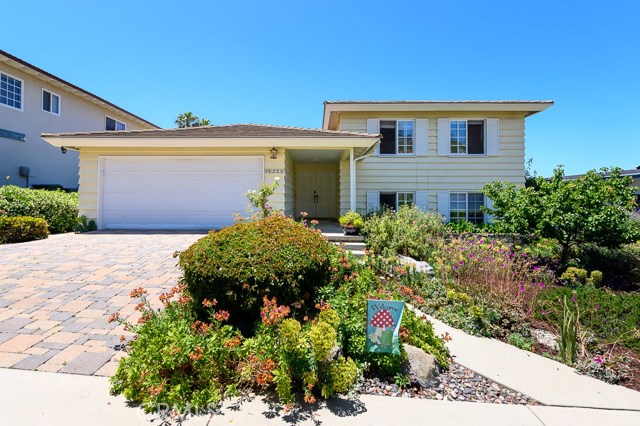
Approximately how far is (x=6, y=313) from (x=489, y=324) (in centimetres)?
570

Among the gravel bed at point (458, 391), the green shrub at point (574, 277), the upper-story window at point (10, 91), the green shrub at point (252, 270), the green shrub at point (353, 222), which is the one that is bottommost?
the gravel bed at point (458, 391)

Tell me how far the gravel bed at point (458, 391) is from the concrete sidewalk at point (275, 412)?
93 millimetres

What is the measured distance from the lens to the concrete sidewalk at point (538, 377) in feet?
8.31

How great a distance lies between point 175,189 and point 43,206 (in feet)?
12.4

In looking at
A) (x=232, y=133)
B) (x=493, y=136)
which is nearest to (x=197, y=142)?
(x=232, y=133)

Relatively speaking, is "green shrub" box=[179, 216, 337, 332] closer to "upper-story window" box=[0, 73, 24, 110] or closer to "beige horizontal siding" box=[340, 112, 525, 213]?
"beige horizontal siding" box=[340, 112, 525, 213]

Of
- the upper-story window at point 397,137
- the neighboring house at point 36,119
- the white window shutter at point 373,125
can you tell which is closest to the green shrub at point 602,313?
the upper-story window at point 397,137

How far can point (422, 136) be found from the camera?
11.7 m

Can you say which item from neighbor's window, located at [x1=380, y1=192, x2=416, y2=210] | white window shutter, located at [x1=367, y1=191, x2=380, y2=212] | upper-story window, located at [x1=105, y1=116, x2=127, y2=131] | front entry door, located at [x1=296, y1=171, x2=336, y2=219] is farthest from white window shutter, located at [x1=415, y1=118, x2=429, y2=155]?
upper-story window, located at [x1=105, y1=116, x2=127, y2=131]

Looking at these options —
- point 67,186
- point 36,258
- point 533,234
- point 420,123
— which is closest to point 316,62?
point 420,123

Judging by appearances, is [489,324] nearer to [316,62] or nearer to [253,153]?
[253,153]

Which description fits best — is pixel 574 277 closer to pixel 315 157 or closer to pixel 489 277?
pixel 489 277

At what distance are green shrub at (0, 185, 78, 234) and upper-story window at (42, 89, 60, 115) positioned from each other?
6.17 meters

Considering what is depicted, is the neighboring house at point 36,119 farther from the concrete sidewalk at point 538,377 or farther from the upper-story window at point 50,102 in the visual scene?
the concrete sidewalk at point 538,377
